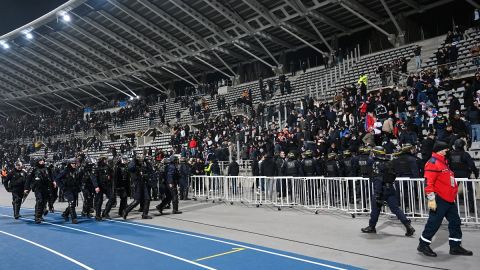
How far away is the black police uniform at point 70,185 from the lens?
1075cm

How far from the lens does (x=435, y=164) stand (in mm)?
5984

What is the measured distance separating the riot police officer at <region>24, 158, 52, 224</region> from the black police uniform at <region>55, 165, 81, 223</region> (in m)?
0.51

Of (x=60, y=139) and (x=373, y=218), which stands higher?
(x=60, y=139)

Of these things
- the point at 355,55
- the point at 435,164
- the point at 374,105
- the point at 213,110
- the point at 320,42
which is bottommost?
the point at 435,164

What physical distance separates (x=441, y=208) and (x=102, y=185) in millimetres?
9010

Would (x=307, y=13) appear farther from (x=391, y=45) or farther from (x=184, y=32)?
(x=184, y=32)

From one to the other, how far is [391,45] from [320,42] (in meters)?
5.75

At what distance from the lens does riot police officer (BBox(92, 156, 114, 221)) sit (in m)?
11.1

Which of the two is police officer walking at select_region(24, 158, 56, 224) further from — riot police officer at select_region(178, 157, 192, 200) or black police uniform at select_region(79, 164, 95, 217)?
riot police officer at select_region(178, 157, 192, 200)

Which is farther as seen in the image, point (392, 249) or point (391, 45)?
point (391, 45)

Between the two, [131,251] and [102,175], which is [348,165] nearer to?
[131,251]

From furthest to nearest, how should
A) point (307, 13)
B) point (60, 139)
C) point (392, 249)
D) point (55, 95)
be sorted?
point (55, 95) < point (60, 139) < point (307, 13) < point (392, 249)

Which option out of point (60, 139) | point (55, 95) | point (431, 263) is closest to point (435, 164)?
point (431, 263)

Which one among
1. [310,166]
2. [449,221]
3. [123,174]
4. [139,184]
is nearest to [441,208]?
[449,221]
